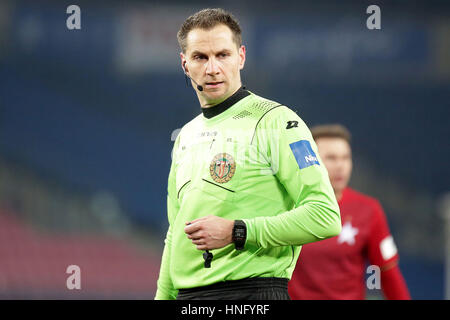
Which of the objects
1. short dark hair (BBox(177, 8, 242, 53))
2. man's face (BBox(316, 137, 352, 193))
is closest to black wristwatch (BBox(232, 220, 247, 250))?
short dark hair (BBox(177, 8, 242, 53))

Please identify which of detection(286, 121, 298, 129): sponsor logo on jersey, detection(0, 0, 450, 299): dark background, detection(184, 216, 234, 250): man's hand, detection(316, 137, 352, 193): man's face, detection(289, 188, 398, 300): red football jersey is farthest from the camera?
detection(0, 0, 450, 299): dark background

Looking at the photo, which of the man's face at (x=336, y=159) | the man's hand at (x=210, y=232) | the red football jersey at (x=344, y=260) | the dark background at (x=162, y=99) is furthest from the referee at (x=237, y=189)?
the dark background at (x=162, y=99)

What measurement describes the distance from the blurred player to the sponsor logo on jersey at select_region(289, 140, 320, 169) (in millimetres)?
1648

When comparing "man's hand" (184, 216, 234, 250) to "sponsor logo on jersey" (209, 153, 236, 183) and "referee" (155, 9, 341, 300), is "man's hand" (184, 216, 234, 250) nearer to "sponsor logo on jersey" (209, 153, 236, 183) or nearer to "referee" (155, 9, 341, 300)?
"referee" (155, 9, 341, 300)

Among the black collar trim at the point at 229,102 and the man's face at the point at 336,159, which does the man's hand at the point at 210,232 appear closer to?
the black collar trim at the point at 229,102

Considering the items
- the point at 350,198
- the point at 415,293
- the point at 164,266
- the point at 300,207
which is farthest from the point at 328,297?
the point at 415,293

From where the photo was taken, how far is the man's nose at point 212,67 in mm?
2480

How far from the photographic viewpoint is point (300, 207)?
2.29m

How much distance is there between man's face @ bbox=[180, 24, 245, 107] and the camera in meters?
2.50

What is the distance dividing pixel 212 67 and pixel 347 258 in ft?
5.99

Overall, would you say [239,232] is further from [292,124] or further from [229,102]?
[229,102]

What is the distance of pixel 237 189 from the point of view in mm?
2379

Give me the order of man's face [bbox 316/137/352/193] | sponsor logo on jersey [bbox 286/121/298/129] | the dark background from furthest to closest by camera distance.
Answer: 1. the dark background
2. man's face [bbox 316/137/352/193]
3. sponsor logo on jersey [bbox 286/121/298/129]

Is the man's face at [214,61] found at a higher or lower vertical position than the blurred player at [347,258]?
higher
